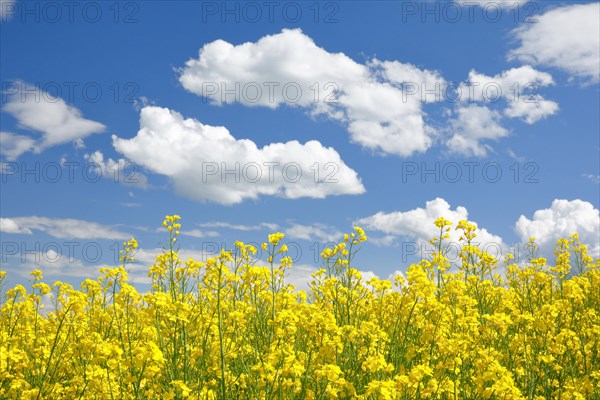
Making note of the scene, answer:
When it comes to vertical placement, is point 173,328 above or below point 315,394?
above

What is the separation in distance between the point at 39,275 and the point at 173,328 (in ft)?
Answer: 11.2

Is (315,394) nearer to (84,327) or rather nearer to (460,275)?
(84,327)

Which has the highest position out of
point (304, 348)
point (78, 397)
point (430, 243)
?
point (430, 243)

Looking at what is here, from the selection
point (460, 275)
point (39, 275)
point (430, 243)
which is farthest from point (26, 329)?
point (460, 275)

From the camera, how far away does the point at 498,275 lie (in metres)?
9.83

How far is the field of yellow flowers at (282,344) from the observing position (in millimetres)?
3670

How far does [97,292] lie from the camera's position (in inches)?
234

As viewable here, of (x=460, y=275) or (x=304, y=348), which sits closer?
(x=304, y=348)

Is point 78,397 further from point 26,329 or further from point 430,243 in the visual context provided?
point 430,243

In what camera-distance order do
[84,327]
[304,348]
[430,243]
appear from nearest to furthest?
[304,348], [84,327], [430,243]

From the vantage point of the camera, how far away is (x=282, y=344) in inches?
164

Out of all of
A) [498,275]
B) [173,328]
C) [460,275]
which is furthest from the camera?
[498,275]

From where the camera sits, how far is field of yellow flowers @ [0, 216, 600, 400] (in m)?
3.67

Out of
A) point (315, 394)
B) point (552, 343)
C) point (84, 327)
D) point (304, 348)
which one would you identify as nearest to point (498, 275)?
point (552, 343)
